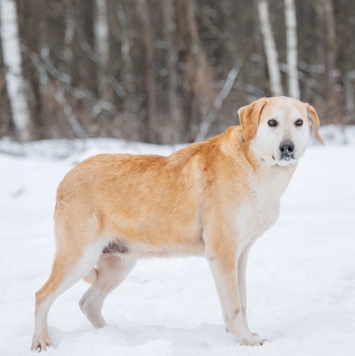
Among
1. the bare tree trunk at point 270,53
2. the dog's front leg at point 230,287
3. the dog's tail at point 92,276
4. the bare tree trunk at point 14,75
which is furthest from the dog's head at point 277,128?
the bare tree trunk at point 270,53

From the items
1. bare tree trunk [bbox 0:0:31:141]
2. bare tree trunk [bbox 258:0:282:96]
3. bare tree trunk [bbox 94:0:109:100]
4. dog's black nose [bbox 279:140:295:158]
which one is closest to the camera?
dog's black nose [bbox 279:140:295:158]

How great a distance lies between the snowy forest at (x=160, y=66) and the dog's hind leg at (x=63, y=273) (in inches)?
310

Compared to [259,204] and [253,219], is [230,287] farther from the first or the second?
[259,204]

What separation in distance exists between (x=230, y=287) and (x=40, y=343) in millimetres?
1339

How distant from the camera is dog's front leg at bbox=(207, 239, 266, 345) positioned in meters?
3.93

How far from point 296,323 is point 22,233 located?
4205 millimetres

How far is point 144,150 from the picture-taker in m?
11.2

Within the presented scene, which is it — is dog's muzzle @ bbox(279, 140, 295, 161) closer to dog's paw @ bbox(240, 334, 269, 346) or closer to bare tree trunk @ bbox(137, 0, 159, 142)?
dog's paw @ bbox(240, 334, 269, 346)

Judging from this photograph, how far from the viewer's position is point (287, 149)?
3.70 m

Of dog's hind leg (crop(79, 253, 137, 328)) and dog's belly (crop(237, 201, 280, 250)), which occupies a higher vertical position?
dog's belly (crop(237, 201, 280, 250))

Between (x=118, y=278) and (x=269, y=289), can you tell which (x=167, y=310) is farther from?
(x=269, y=289)

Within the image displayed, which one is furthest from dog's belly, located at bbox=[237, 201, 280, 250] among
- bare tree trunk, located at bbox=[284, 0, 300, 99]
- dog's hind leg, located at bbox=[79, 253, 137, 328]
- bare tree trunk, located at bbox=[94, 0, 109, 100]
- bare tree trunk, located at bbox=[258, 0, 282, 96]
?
bare tree trunk, located at bbox=[94, 0, 109, 100]

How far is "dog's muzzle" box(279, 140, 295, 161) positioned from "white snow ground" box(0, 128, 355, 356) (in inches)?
44.0

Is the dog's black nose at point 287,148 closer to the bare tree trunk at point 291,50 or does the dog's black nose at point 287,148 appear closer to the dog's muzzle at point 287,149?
the dog's muzzle at point 287,149
